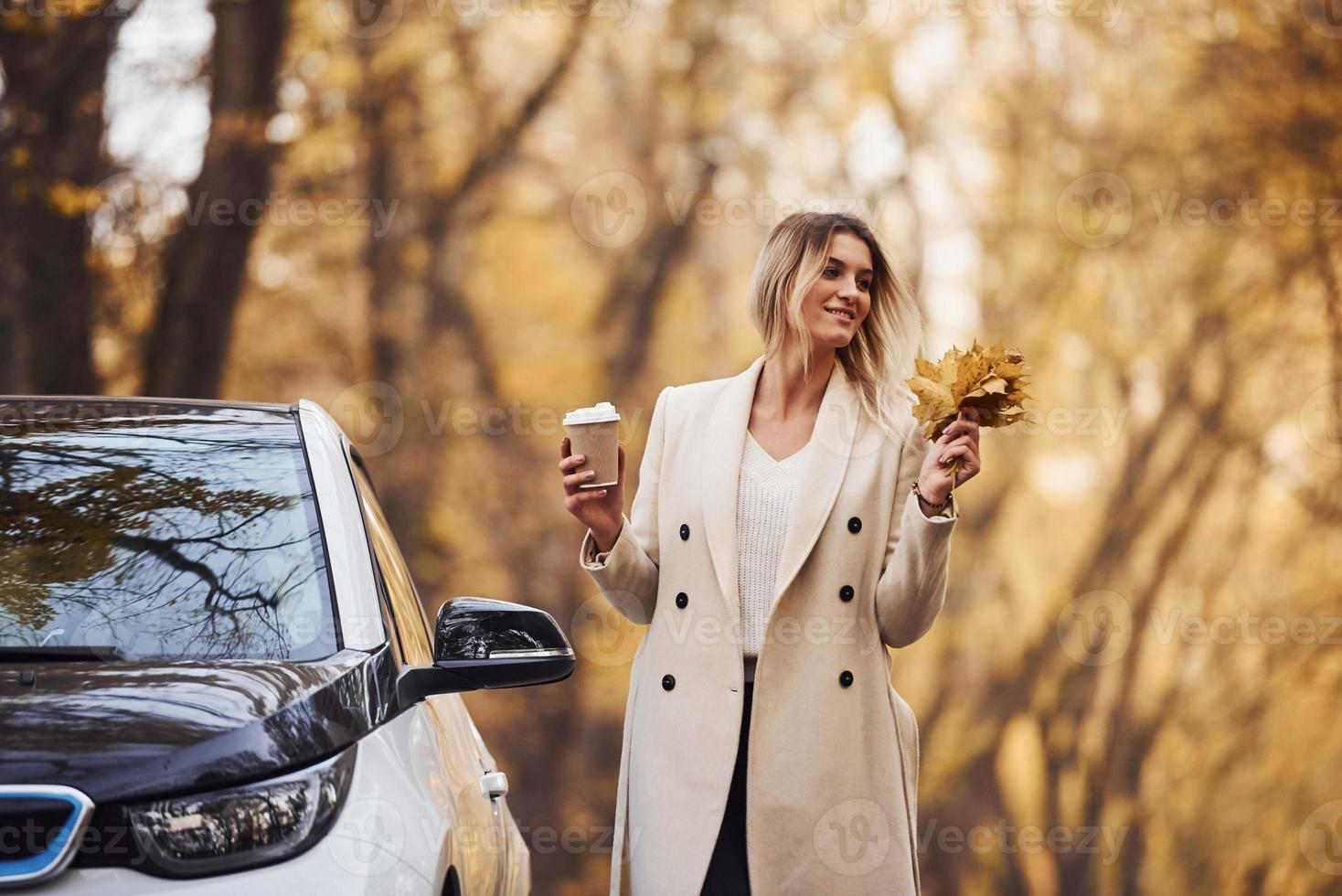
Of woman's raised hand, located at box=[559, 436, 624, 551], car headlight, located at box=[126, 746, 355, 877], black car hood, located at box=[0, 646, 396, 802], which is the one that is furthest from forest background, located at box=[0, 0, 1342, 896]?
car headlight, located at box=[126, 746, 355, 877]

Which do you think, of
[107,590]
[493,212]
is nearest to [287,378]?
[493,212]

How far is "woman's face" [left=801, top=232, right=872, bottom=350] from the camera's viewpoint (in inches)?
146

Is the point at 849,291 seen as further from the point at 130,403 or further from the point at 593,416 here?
the point at 130,403

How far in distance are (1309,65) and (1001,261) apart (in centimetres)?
348

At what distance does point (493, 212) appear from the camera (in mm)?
16922

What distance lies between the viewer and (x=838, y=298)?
3725mm

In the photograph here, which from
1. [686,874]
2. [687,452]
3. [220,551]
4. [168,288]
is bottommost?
[686,874]

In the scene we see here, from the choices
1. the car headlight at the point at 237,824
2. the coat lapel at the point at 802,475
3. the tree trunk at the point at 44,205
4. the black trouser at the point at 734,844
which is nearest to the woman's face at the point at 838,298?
the coat lapel at the point at 802,475

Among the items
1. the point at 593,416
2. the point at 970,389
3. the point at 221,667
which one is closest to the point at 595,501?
the point at 593,416

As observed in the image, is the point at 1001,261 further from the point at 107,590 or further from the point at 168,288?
the point at 107,590

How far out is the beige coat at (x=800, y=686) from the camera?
3.50 metres

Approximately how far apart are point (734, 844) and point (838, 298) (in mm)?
1278

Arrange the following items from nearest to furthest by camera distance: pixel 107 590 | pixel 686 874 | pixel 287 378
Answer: pixel 107 590 < pixel 686 874 < pixel 287 378

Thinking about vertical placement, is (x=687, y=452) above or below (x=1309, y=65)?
below
